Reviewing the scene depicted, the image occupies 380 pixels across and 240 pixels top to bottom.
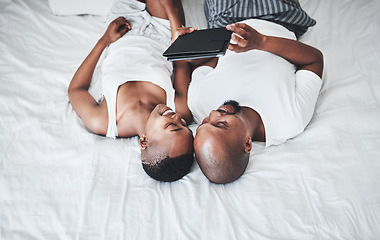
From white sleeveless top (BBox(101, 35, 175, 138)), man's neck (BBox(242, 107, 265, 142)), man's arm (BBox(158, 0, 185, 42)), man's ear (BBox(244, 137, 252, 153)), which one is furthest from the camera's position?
man's arm (BBox(158, 0, 185, 42))

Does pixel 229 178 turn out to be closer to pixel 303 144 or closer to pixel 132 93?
pixel 303 144

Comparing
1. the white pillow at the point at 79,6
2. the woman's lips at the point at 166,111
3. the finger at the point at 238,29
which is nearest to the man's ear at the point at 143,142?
the woman's lips at the point at 166,111

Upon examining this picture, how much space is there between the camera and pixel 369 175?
36.5 inches

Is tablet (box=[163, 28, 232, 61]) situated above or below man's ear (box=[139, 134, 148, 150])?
above

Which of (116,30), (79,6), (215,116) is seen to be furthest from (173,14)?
(215,116)

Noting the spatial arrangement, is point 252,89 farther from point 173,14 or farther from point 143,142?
point 173,14

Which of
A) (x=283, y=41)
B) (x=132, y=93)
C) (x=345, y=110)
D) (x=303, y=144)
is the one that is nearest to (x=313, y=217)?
(x=303, y=144)

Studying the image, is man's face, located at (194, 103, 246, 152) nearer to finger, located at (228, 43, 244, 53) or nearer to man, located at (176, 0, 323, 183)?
man, located at (176, 0, 323, 183)

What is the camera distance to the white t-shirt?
3.53 feet

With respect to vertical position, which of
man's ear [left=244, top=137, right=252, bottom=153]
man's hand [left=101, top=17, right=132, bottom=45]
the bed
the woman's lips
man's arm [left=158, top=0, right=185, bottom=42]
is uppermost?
man's arm [left=158, top=0, right=185, bottom=42]

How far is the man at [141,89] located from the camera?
997 millimetres

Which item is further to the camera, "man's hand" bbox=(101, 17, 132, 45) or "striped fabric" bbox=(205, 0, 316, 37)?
"man's hand" bbox=(101, 17, 132, 45)

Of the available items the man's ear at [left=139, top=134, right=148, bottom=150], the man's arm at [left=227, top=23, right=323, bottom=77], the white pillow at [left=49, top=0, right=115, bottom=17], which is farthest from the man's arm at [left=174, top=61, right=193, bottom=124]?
the white pillow at [left=49, top=0, right=115, bottom=17]

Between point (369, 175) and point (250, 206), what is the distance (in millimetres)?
363
